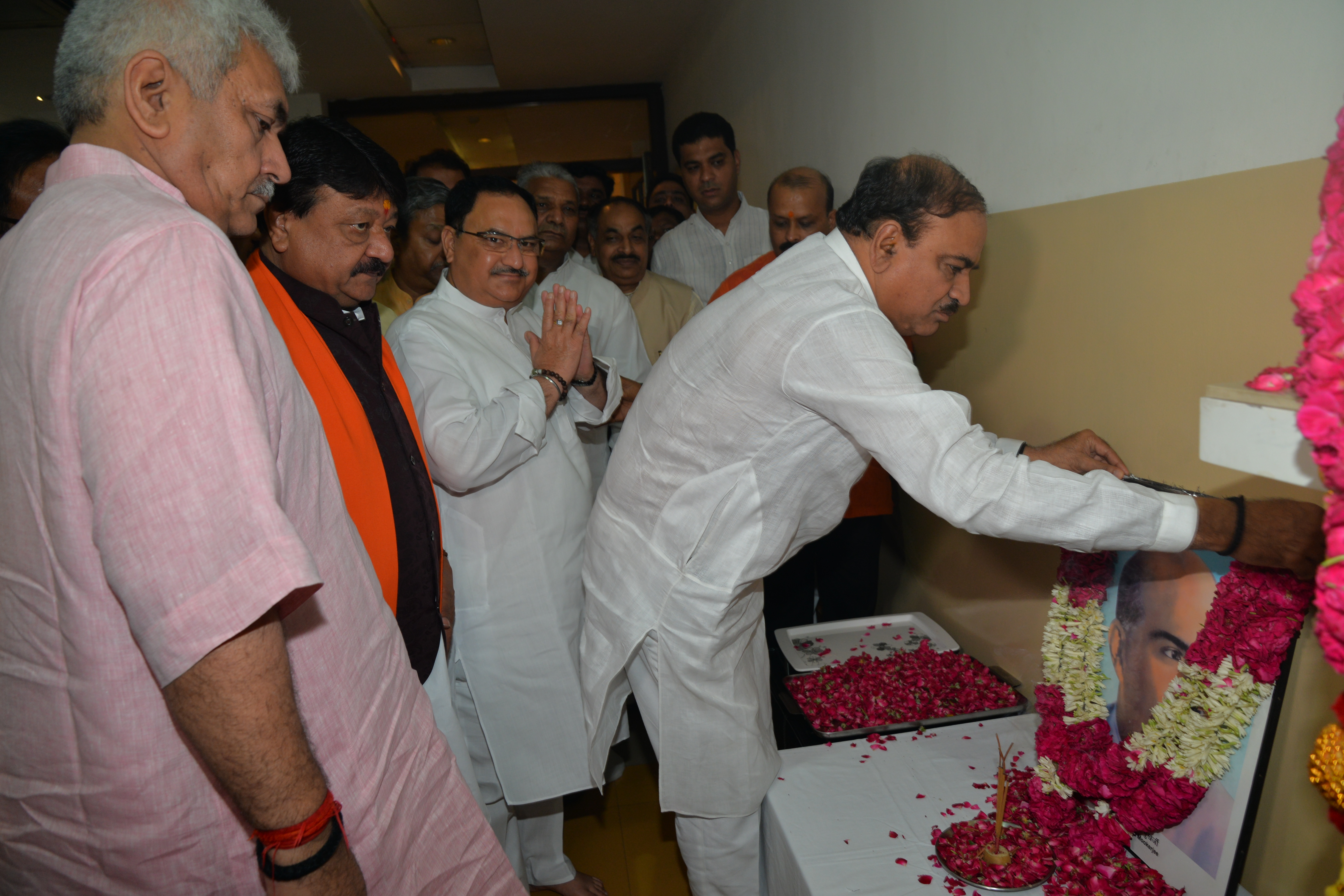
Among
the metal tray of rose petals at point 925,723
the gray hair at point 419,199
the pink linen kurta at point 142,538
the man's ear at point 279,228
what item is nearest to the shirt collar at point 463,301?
the man's ear at point 279,228

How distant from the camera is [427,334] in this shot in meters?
1.92

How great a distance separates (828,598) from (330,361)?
180cm

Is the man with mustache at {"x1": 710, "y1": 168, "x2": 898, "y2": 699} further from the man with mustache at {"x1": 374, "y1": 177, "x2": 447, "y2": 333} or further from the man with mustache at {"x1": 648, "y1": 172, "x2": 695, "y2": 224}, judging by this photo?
the man with mustache at {"x1": 648, "y1": 172, "x2": 695, "y2": 224}

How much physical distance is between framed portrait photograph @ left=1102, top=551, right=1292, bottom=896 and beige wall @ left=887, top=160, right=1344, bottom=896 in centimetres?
12

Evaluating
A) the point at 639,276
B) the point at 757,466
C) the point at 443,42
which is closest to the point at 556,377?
the point at 757,466

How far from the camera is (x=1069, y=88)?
4.96 feet

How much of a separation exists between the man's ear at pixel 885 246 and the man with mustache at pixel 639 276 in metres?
1.94

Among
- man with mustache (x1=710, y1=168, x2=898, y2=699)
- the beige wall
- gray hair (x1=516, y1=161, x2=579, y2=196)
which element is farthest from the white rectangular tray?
gray hair (x1=516, y1=161, x2=579, y2=196)

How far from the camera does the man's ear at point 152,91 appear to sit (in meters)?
0.82

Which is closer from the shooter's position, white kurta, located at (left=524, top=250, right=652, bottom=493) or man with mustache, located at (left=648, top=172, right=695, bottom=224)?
white kurta, located at (left=524, top=250, right=652, bottom=493)

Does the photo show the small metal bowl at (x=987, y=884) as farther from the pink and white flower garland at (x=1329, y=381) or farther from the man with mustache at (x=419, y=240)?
the man with mustache at (x=419, y=240)

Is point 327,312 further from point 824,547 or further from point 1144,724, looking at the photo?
point 824,547

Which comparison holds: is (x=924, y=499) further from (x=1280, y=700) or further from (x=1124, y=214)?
(x=1124, y=214)

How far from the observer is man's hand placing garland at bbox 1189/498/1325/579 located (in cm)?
99
